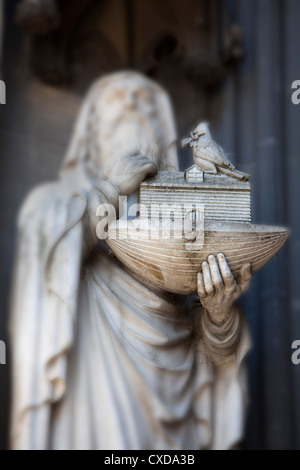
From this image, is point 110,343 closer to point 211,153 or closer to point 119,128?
point 211,153

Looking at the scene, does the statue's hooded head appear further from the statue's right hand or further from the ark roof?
the ark roof

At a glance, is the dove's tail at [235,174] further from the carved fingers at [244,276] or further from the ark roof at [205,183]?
the carved fingers at [244,276]

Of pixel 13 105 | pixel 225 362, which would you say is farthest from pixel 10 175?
pixel 225 362

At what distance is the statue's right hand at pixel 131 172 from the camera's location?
123 inches

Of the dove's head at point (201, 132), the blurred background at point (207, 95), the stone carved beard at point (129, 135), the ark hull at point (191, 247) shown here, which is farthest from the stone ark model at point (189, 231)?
the blurred background at point (207, 95)

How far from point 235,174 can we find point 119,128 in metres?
0.59

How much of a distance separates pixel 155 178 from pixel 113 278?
0.29 meters

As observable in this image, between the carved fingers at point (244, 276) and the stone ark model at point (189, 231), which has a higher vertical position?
the stone ark model at point (189, 231)

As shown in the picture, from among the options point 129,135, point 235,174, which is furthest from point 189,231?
point 129,135

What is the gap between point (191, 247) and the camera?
2.93m

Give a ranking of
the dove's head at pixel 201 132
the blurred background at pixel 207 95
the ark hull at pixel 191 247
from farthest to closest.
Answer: the blurred background at pixel 207 95, the dove's head at pixel 201 132, the ark hull at pixel 191 247

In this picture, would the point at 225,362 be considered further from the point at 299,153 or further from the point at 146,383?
the point at 299,153

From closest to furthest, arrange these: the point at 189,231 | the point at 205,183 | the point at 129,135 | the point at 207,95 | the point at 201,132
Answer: the point at 189,231, the point at 205,183, the point at 201,132, the point at 129,135, the point at 207,95

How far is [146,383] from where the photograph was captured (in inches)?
120
